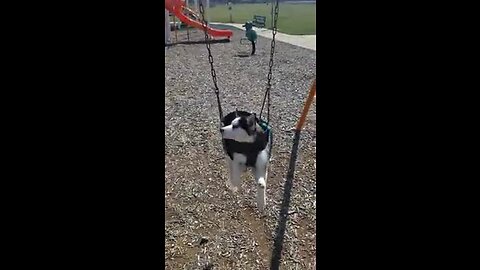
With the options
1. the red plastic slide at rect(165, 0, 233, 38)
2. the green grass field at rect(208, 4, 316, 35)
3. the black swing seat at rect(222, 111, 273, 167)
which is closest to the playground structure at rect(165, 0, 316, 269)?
the black swing seat at rect(222, 111, 273, 167)

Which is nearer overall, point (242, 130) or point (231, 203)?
point (242, 130)

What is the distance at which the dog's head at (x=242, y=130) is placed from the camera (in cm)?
115

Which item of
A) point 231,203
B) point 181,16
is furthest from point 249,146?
point 181,16

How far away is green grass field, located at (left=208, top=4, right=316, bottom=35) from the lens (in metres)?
11.2

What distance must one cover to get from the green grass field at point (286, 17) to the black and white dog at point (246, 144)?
846cm

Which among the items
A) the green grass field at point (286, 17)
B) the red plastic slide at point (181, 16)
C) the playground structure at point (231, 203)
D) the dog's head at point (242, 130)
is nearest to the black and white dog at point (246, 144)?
the dog's head at point (242, 130)

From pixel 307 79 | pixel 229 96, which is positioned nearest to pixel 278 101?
pixel 229 96

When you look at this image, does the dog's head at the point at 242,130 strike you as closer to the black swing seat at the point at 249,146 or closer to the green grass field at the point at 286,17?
the black swing seat at the point at 249,146

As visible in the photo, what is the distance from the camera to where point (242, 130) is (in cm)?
115

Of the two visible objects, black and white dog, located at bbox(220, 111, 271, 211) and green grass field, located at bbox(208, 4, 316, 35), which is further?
green grass field, located at bbox(208, 4, 316, 35)

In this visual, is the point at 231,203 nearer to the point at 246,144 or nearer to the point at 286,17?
the point at 246,144

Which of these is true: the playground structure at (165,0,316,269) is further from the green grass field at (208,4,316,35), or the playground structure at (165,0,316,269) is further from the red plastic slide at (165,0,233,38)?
A: the green grass field at (208,4,316,35)

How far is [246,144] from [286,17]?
49.4ft
